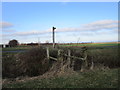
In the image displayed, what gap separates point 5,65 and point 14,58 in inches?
50.1

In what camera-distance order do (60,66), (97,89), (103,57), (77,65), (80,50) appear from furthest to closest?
(103,57) → (80,50) → (77,65) → (60,66) → (97,89)

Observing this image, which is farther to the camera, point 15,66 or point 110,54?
point 110,54

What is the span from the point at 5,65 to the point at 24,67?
1.49 meters

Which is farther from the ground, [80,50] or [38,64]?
[80,50]

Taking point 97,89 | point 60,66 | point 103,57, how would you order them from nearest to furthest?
point 97,89 < point 60,66 < point 103,57

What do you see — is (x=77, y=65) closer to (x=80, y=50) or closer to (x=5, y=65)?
(x=80, y=50)

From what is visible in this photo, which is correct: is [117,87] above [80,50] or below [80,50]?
below

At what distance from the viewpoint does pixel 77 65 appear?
452 inches

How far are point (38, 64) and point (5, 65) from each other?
2579mm

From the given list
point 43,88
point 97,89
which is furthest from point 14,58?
point 97,89

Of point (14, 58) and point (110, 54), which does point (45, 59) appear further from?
point (110, 54)

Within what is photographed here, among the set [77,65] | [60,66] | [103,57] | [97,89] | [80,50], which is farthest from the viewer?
[103,57]

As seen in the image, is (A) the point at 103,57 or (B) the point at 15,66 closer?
(B) the point at 15,66

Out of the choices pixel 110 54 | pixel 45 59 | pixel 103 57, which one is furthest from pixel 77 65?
pixel 110 54
